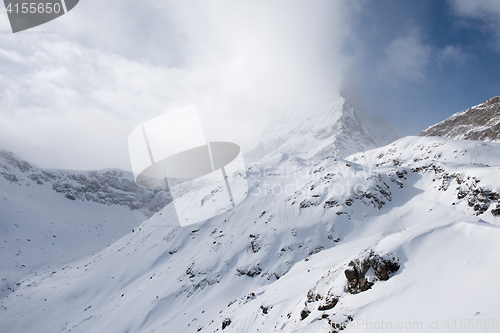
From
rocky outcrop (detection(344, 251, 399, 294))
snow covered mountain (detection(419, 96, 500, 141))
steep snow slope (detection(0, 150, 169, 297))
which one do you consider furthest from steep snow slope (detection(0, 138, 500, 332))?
snow covered mountain (detection(419, 96, 500, 141))

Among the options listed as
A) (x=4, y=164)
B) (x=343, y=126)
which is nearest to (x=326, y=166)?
(x=4, y=164)

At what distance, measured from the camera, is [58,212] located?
8938 centimetres

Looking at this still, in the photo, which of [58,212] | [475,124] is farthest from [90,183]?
[475,124]

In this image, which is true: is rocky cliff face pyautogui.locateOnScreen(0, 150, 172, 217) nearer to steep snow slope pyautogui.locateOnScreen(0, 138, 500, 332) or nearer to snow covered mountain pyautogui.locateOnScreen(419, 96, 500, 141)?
steep snow slope pyautogui.locateOnScreen(0, 138, 500, 332)

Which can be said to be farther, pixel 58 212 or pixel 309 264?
pixel 58 212

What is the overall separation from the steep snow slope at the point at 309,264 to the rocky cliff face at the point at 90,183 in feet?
244

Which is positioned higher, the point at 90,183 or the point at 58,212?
the point at 90,183

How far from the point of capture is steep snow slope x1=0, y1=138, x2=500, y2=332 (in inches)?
358

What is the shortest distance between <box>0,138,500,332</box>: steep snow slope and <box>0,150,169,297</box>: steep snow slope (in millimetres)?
17462

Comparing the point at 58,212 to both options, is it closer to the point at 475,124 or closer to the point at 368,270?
the point at 368,270

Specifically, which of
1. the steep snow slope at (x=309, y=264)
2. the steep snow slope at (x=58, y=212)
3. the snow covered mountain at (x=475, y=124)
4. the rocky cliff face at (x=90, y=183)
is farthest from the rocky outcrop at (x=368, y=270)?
the rocky cliff face at (x=90, y=183)

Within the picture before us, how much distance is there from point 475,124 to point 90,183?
18595 cm

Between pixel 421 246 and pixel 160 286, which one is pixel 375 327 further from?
pixel 160 286

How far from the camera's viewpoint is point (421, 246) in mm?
11125
